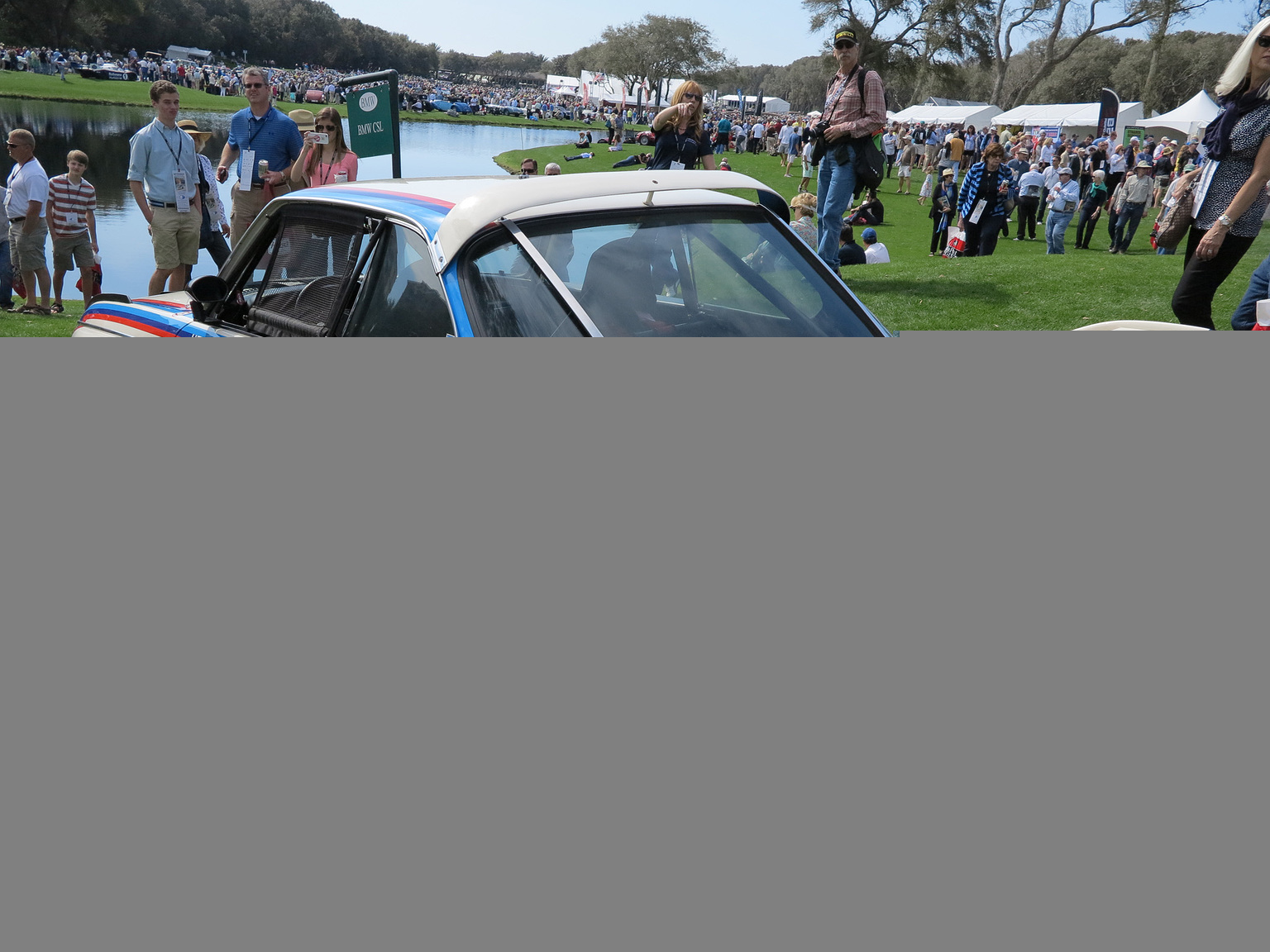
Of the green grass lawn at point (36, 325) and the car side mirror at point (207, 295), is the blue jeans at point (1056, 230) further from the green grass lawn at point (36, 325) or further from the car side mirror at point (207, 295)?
the car side mirror at point (207, 295)

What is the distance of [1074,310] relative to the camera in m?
8.78

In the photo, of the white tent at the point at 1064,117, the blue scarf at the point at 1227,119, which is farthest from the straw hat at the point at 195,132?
the white tent at the point at 1064,117

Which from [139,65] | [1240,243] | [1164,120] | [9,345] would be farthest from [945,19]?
[9,345]

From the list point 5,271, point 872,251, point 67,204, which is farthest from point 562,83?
point 5,271

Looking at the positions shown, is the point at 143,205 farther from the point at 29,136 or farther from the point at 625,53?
the point at 625,53

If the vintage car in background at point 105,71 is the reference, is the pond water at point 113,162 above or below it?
below

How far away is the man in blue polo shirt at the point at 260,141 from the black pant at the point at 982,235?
991 cm

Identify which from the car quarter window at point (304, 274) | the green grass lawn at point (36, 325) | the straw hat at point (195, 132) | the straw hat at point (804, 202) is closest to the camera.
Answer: the car quarter window at point (304, 274)

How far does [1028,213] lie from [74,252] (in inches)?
635

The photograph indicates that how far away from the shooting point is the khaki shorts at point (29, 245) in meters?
11.0

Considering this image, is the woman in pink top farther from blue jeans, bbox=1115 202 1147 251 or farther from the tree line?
blue jeans, bbox=1115 202 1147 251

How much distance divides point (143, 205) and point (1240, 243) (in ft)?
27.3

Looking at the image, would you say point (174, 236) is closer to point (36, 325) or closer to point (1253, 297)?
point (36, 325)

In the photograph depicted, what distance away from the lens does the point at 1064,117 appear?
3772 cm
